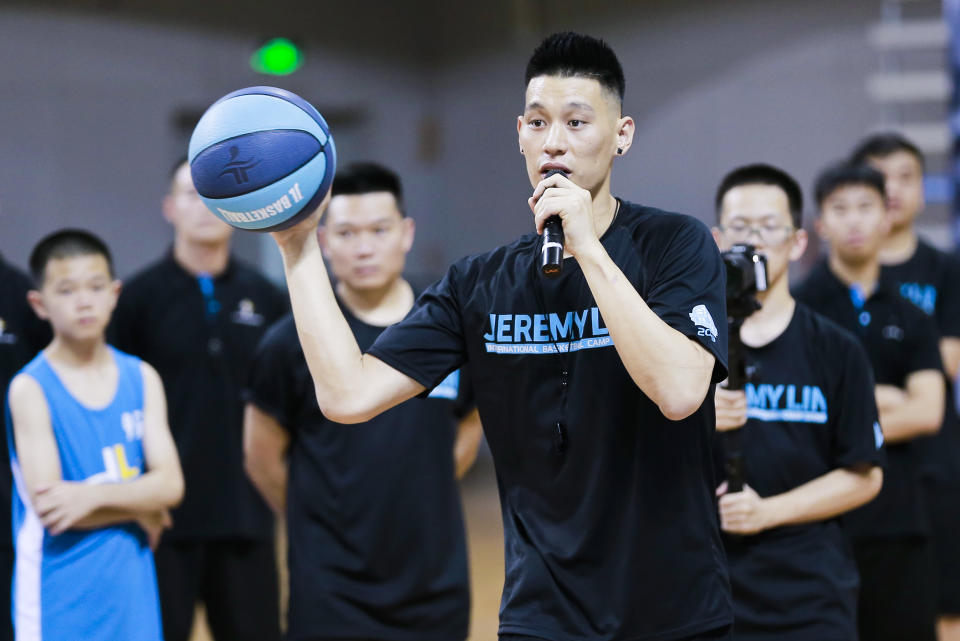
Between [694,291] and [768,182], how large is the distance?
5.17 ft

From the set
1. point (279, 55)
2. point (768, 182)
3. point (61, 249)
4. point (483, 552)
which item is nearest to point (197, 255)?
point (61, 249)

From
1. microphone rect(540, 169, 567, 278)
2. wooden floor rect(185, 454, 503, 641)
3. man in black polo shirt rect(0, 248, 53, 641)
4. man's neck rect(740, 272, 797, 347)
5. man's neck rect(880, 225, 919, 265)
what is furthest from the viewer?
wooden floor rect(185, 454, 503, 641)

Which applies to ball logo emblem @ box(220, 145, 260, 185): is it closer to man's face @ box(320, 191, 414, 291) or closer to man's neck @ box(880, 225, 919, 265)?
man's face @ box(320, 191, 414, 291)

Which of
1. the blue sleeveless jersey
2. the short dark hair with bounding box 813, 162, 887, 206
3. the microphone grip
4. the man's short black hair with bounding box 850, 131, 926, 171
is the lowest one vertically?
the blue sleeveless jersey

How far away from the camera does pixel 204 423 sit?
495 centimetres

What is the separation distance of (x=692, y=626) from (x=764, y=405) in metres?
1.27

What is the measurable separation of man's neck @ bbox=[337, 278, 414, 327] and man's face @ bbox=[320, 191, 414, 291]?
3 cm

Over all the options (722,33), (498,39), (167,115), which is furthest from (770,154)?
(167,115)

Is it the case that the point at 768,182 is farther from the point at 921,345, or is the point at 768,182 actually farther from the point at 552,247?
the point at 552,247

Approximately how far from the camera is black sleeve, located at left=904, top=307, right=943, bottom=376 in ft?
15.1

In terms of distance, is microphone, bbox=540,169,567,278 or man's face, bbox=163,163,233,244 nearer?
microphone, bbox=540,169,567,278

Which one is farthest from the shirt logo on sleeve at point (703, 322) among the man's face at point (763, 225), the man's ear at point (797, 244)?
the man's ear at point (797, 244)

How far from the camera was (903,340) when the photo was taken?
15.1 ft

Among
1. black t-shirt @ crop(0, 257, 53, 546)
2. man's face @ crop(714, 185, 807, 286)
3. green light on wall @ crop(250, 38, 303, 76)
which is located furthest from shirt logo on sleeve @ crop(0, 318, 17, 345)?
green light on wall @ crop(250, 38, 303, 76)
